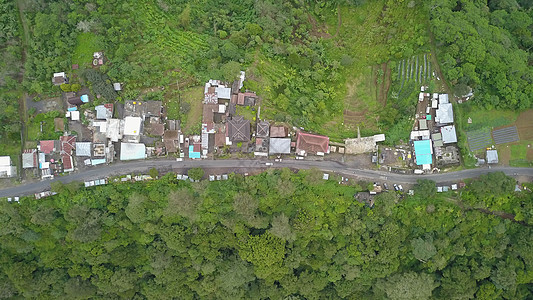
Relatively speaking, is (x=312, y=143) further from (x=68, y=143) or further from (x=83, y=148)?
(x=68, y=143)

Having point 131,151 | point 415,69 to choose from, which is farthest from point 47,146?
point 415,69

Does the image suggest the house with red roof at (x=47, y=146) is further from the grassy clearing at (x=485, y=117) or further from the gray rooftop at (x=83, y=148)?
the grassy clearing at (x=485, y=117)

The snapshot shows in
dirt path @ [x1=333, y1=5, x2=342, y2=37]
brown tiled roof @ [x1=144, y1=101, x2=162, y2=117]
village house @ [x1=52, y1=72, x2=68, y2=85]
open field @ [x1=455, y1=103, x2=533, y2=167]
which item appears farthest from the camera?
dirt path @ [x1=333, y1=5, x2=342, y2=37]

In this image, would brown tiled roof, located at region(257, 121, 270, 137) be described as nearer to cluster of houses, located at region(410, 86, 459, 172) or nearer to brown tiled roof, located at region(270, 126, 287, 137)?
brown tiled roof, located at region(270, 126, 287, 137)

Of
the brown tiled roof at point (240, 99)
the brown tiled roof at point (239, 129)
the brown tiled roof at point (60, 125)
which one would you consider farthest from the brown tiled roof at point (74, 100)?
the brown tiled roof at point (240, 99)

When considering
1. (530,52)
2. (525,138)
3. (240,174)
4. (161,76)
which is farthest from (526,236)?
(161,76)

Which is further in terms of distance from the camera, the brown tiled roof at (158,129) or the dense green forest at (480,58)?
the brown tiled roof at (158,129)

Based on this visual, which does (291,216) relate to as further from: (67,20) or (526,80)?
(67,20)

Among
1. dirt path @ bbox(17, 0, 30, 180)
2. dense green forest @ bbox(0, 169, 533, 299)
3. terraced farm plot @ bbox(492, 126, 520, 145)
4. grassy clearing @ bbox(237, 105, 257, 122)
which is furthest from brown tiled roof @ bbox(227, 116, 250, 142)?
terraced farm plot @ bbox(492, 126, 520, 145)
